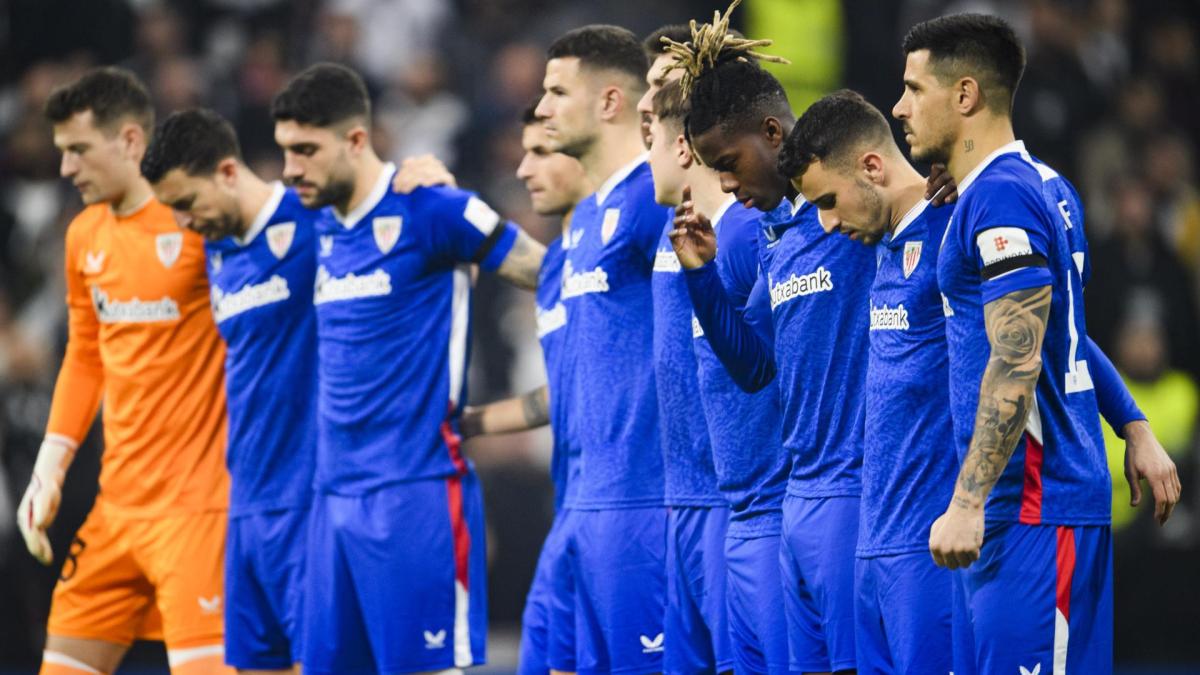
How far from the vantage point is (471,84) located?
42.4ft

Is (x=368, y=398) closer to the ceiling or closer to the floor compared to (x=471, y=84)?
closer to the floor

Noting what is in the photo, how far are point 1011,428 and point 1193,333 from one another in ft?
27.6

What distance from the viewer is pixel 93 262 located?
7.48 m

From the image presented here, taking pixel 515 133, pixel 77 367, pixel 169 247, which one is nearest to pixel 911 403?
pixel 169 247

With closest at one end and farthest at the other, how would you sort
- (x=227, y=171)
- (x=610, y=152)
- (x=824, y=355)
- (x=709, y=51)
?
(x=824, y=355)
(x=709, y=51)
(x=610, y=152)
(x=227, y=171)

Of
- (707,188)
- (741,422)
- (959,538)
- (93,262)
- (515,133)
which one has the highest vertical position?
(515,133)

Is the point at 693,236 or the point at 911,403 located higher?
the point at 693,236

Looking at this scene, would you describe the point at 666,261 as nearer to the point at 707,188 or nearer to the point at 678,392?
the point at 707,188

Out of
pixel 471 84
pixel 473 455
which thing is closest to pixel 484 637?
pixel 473 455

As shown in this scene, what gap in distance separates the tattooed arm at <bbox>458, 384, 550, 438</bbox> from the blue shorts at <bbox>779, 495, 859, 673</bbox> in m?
2.16

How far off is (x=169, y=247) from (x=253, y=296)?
1.88 feet

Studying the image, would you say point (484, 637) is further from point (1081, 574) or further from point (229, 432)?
point (1081, 574)

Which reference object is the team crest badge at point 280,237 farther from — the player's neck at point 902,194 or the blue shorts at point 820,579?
the player's neck at point 902,194

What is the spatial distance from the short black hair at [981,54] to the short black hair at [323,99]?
319 cm
